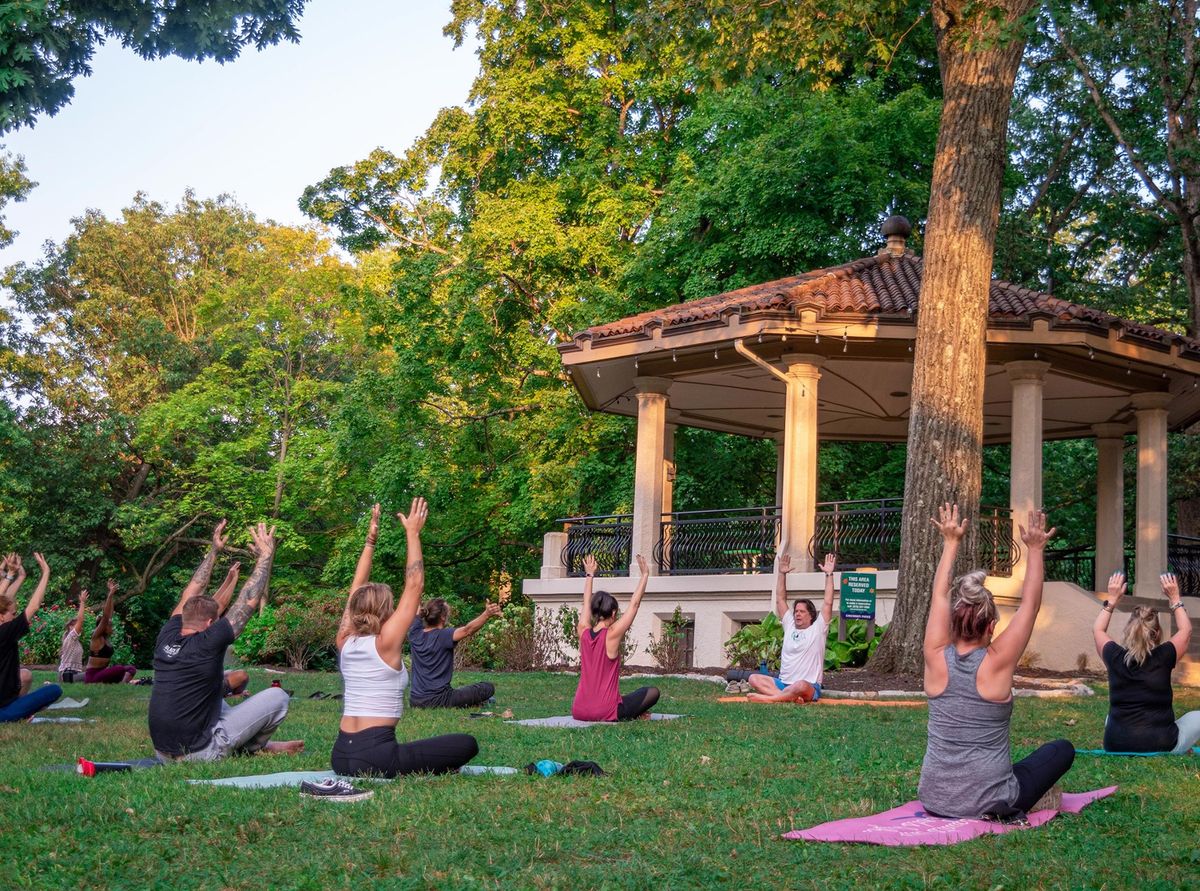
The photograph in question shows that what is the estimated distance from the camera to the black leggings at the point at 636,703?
11.4 meters

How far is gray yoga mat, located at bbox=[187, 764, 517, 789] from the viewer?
686 cm

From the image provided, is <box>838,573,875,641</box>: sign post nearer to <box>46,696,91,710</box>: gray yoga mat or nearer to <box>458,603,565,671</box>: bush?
<box>458,603,565,671</box>: bush

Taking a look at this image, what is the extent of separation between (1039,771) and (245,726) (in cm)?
499

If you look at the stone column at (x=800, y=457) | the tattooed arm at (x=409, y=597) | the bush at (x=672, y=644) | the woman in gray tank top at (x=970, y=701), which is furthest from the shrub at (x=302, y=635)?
the woman in gray tank top at (x=970, y=701)

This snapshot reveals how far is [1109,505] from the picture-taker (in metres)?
22.6

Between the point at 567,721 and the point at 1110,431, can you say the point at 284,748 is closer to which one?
the point at 567,721

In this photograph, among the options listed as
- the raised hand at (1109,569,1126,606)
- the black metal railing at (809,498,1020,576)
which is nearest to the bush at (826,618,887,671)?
the black metal railing at (809,498,1020,576)

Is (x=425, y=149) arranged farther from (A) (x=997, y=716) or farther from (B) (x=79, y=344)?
(A) (x=997, y=716)

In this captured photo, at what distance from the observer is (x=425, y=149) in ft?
105

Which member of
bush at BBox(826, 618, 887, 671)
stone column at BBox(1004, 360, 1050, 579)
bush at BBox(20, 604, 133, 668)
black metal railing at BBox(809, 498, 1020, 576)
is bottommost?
bush at BBox(20, 604, 133, 668)

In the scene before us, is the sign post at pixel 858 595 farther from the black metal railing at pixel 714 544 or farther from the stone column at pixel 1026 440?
the black metal railing at pixel 714 544

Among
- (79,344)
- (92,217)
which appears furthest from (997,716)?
(92,217)

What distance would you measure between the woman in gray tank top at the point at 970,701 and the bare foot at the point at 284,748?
449 centimetres

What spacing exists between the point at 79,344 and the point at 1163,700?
40.7 m
